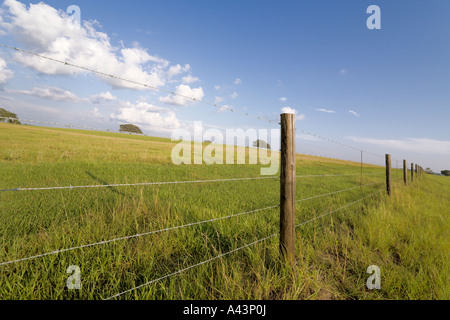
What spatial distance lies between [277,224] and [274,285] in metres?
1.76

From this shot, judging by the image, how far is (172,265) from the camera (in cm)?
253

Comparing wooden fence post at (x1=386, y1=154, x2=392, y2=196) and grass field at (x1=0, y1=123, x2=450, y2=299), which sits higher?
wooden fence post at (x1=386, y1=154, x2=392, y2=196)

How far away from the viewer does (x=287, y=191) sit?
100.0 inches

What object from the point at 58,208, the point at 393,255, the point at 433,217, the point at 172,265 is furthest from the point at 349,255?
the point at 58,208

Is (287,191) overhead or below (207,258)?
overhead

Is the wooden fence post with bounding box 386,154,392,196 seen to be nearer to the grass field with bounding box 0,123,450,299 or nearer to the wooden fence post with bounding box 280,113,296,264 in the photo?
the grass field with bounding box 0,123,450,299

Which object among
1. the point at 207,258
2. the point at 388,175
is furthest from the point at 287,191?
the point at 388,175

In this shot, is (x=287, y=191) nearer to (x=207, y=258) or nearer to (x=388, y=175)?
(x=207, y=258)

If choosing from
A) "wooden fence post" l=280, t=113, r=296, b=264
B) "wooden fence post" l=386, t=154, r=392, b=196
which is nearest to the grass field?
"wooden fence post" l=280, t=113, r=296, b=264

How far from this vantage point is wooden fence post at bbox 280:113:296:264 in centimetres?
251

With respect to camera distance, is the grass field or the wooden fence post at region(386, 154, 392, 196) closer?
the grass field
